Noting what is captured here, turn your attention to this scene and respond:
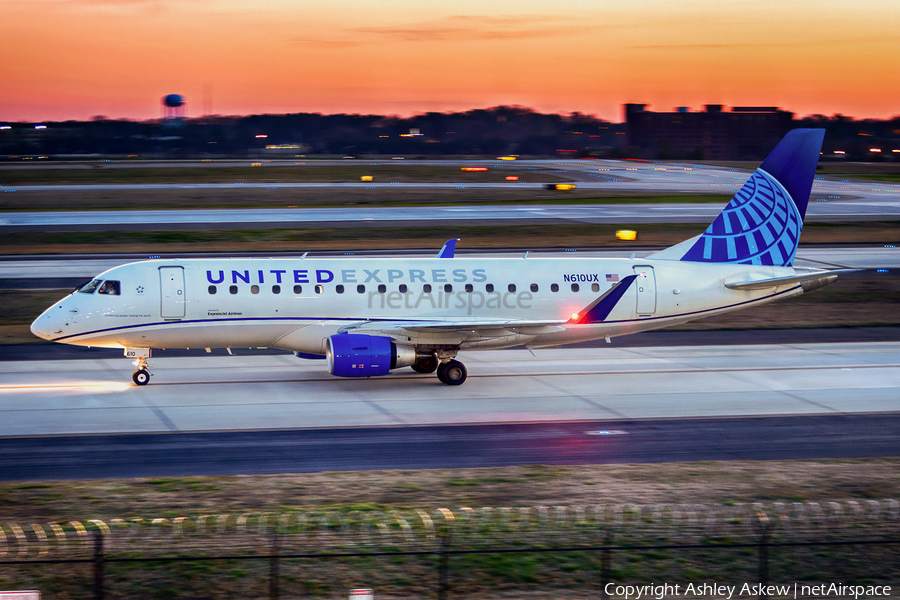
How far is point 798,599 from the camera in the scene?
12.5 m

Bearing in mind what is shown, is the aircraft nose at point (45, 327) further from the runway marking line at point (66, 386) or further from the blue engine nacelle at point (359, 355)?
the blue engine nacelle at point (359, 355)

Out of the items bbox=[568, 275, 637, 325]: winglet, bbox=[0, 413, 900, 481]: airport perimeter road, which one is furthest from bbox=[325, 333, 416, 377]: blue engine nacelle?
bbox=[568, 275, 637, 325]: winglet

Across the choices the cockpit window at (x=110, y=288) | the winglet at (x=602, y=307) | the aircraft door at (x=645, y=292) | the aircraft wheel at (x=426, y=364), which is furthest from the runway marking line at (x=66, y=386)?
the aircraft door at (x=645, y=292)

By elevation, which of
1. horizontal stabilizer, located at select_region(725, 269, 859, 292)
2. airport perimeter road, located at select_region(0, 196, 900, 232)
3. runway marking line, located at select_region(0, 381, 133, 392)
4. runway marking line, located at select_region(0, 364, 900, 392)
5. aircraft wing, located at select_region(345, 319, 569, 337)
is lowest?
runway marking line, located at select_region(0, 364, 900, 392)

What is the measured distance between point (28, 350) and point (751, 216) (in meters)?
27.2

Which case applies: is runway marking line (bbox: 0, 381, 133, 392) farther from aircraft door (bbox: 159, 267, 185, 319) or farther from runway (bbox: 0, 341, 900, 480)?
aircraft door (bbox: 159, 267, 185, 319)

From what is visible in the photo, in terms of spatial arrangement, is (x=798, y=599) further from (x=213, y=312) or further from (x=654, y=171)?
(x=654, y=171)

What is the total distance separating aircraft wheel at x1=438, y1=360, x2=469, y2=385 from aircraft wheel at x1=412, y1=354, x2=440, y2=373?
96 centimetres

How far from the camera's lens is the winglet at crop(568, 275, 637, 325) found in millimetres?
29156

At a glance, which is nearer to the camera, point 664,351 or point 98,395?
point 98,395

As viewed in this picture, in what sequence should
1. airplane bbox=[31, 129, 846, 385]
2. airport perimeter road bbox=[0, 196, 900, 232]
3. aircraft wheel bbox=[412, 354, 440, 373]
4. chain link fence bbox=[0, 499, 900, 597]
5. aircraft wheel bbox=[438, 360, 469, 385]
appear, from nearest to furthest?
chain link fence bbox=[0, 499, 900, 597] < airplane bbox=[31, 129, 846, 385] < aircraft wheel bbox=[438, 360, 469, 385] < aircraft wheel bbox=[412, 354, 440, 373] < airport perimeter road bbox=[0, 196, 900, 232]

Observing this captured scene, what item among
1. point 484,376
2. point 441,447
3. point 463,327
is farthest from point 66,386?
point 484,376

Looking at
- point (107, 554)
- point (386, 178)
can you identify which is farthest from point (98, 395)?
point (386, 178)

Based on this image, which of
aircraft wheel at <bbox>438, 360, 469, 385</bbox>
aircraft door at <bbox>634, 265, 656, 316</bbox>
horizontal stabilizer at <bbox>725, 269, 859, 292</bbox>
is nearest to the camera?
aircraft wheel at <bbox>438, 360, 469, 385</bbox>
